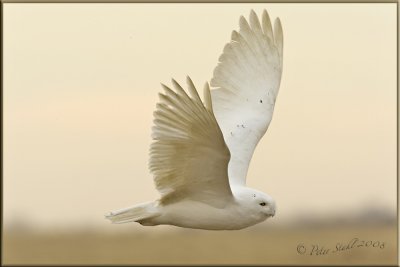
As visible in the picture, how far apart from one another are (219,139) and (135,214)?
3.99 ft

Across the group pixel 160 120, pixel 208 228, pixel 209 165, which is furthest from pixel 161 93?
pixel 208 228

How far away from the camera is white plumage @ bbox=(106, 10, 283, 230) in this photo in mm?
7754

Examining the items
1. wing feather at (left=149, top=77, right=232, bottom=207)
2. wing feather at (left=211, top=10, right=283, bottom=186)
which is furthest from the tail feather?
wing feather at (left=211, top=10, right=283, bottom=186)

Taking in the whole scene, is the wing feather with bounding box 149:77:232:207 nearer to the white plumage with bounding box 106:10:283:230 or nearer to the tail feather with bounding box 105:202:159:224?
the white plumage with bounding box 106:10:283:230

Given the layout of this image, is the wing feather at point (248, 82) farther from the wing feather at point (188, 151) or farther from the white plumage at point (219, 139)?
the wing feather at point (188, 151)

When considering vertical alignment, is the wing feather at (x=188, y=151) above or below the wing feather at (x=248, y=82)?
below

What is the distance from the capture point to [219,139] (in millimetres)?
7758

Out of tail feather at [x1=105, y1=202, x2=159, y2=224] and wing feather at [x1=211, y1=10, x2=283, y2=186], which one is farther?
wing feather at [x1=211, y1=10, x2=283, y2=186]

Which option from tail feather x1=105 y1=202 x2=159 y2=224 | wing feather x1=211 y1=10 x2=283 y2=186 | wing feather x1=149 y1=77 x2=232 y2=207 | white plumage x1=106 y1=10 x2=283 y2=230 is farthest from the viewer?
wing feather x1=211 y1=10 x2=283 y2=186

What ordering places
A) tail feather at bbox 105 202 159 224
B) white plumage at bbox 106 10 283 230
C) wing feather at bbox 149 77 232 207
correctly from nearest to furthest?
wing feather at bbox 149 77 232 207
white plumage at bbox 106 10 283 230
tail feather at bbox 105 202 159 224

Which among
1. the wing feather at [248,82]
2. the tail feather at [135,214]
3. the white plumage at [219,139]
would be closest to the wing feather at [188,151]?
the white plumage at [219,139]

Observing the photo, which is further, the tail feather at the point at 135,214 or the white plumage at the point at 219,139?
the tail feather at the point at 135,214

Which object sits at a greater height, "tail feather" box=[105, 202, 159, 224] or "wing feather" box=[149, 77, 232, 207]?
"wing feather" box=[149, 77, 232, 207]

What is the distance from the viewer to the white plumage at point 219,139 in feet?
25.4
